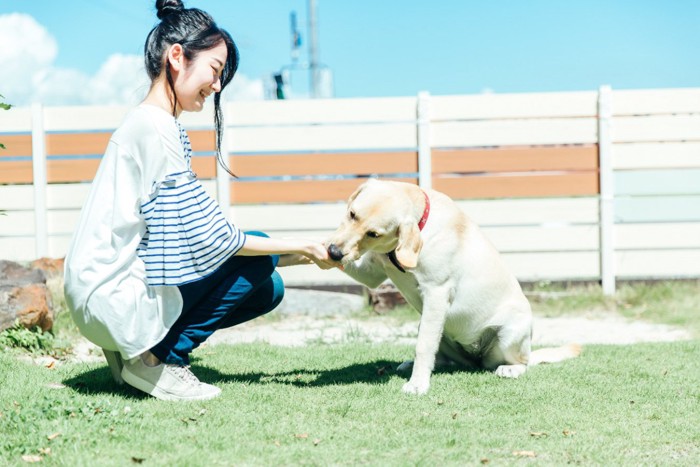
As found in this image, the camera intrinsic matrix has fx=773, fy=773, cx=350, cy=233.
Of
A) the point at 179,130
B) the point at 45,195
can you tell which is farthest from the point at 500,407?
the point at 45,195

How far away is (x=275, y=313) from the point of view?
308 inches

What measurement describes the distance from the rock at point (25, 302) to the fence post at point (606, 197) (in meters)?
6.08

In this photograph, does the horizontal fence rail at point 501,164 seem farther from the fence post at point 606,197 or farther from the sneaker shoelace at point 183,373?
the sneaker shoelace at point 183,373

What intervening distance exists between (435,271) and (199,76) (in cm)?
156

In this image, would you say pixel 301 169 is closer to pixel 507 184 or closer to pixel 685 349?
pixel 507 184

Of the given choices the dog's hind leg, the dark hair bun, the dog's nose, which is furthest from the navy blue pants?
the dog's hind leg

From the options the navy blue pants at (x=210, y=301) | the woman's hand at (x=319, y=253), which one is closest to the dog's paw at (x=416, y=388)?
the woman's hand at (x=319, y=253)

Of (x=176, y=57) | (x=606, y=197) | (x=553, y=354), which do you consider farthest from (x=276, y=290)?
(x=606, y=197)

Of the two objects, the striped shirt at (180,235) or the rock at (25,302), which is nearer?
the striped shirt at (180,235)

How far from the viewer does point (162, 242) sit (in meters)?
3.60

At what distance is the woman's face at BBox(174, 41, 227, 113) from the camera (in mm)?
3725

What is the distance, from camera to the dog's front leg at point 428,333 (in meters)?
4.04

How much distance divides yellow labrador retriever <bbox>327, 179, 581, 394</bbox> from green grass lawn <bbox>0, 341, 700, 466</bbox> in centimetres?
20

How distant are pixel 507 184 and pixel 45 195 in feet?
17.9
